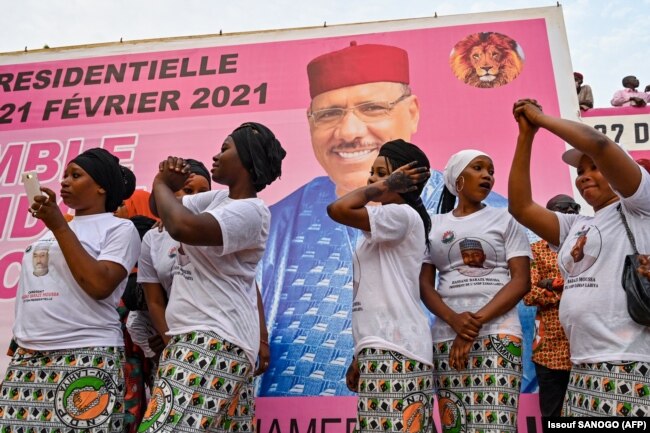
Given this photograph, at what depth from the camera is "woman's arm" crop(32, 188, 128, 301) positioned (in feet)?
6.94

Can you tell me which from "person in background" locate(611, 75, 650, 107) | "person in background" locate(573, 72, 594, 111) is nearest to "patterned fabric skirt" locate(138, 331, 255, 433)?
"person in background" locate(573, 72, 594, 111)

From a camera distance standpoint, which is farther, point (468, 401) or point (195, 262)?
point (468, 401)

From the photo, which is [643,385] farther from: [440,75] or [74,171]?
[440,75]

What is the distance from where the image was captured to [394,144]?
248cm

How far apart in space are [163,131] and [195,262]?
8.88 ft

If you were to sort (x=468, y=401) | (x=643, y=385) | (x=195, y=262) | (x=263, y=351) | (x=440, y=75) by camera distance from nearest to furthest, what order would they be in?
(x=643, y=385) < (x=195, y=262) < (x=468, y=401) < (x=263, y=351) < (x=440, y=75)

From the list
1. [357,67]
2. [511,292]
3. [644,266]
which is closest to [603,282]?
[644,266]

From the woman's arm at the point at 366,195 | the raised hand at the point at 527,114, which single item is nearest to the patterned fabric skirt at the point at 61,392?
the woman's arm at the point at 366,195

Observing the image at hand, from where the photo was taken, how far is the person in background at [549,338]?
295 cm

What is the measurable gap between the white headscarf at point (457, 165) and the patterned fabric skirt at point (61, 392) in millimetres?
1476

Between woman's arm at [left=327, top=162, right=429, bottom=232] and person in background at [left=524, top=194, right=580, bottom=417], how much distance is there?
107cm

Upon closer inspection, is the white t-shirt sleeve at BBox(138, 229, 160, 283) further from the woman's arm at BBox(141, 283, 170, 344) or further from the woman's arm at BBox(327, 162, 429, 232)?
the woman's arm at BBox(327, 162, 429, 232)

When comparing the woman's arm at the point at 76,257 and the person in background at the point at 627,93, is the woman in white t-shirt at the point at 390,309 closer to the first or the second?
the woman's arm at the point at 76,257

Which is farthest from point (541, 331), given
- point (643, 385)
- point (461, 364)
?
point (643, 385)
